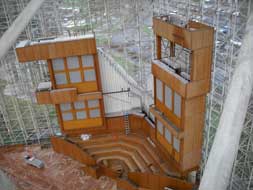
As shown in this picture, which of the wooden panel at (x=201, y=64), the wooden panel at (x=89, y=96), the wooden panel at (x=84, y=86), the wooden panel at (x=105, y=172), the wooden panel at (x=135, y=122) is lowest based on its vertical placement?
the wooden panel at (x=105, y=172)

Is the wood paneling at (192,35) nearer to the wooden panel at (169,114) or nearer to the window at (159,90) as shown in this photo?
the window at (159,90)

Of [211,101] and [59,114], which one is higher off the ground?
[211,101]

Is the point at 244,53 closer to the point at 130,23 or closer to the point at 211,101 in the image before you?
the point at 211,101

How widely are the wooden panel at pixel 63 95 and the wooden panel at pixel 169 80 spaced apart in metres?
3.64

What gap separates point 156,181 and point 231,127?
19.3ft

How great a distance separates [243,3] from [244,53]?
2.52 m

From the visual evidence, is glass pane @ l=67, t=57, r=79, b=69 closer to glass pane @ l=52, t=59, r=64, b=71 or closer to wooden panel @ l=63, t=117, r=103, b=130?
glass pane @ l=52, t=59, r=64, b=71

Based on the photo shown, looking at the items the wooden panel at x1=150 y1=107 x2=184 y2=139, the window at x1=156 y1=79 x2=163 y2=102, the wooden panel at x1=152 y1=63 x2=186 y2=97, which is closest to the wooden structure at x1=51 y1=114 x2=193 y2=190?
the wooden panel at x1=150 y1=107 x2=184 y2=139

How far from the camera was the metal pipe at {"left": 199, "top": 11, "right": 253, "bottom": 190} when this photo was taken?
11.5 ft

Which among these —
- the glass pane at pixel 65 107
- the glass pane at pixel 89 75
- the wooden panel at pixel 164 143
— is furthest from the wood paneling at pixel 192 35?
the glass pane at pixel 65 107

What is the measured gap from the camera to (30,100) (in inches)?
477

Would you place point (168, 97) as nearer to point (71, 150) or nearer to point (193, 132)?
point (193, 132)

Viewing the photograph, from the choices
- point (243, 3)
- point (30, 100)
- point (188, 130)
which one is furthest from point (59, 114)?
point (243, 3)

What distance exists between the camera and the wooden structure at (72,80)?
10.3 m
